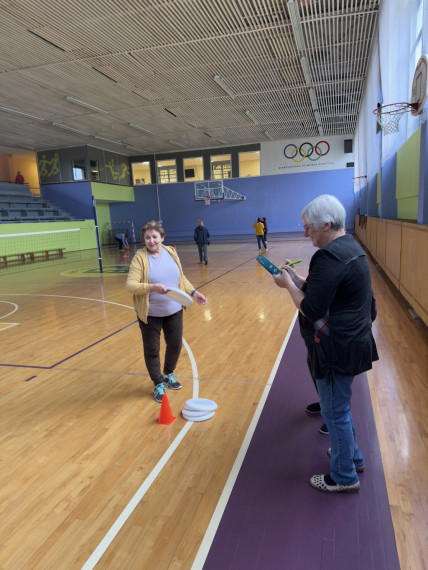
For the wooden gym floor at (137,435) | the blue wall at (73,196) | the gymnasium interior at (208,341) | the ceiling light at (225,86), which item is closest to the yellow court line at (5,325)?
the gymnasium interior at (208,341)

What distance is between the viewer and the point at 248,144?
2614cm

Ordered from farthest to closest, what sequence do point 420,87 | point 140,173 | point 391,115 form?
point 140,173 < point 391,115 < point 420,87

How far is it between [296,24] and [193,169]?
1811cm

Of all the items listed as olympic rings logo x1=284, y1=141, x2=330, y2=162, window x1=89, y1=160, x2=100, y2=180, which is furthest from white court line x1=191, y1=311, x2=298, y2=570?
olympic rings logo x1=284, y1=141, x2=330, y2=162

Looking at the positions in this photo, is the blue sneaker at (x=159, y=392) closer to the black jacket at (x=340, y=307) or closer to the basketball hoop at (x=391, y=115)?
the black jacket at (x=340, y=307)

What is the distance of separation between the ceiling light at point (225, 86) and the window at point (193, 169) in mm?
11866

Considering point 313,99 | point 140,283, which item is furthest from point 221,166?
point 140,283

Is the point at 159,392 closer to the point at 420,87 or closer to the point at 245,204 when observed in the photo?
the point at 420,87

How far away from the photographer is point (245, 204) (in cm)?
2688

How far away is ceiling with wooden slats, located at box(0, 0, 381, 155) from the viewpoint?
943 cm

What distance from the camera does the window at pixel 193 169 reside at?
1089 inches

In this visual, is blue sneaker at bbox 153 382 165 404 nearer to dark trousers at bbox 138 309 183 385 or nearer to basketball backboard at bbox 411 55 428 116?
dark trousers at bbox 138 309 183 385

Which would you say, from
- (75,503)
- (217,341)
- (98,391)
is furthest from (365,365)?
(217,341)

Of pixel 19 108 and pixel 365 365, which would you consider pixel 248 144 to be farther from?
pixel 365 365
